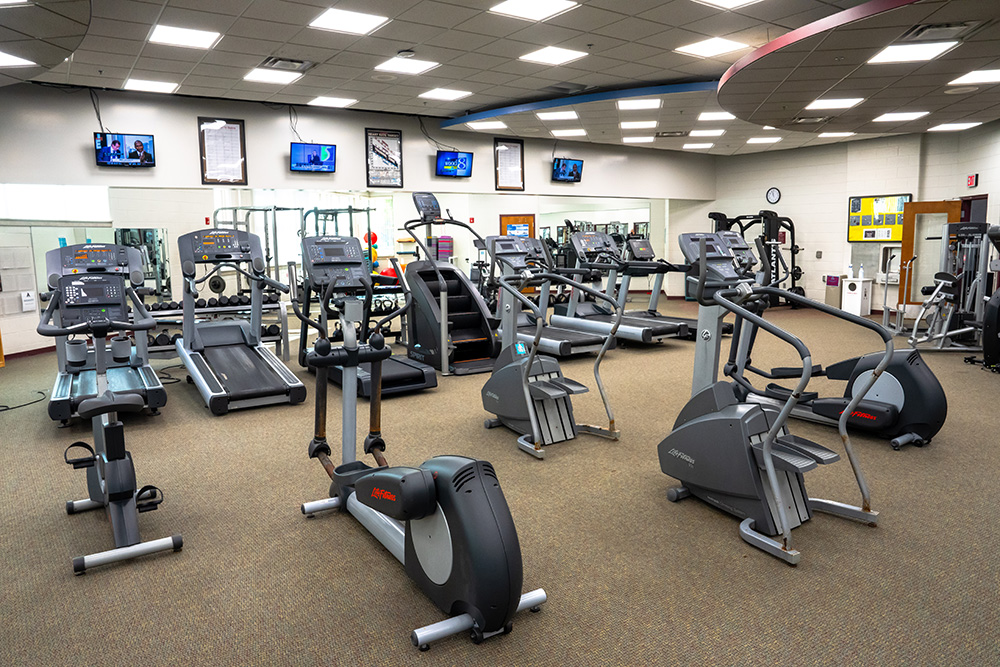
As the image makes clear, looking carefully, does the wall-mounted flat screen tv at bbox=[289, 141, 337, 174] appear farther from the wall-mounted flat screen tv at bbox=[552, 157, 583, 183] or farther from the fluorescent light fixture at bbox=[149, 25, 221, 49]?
the wall-mounted flat screen tv at bbox=[552, 157, 583, 183]

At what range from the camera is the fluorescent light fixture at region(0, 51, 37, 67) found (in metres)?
5.19

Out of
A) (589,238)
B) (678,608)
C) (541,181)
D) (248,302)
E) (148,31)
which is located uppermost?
(148,31)

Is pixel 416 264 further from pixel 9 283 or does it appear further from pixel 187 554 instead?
pixel 9 283

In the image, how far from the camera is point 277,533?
118 inches

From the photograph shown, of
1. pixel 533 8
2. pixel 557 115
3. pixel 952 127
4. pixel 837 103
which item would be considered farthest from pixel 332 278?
pixel 952 127

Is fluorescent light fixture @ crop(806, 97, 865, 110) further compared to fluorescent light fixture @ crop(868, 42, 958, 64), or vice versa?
fluorescent light fixture @ crop(806, 97, 865, 110)

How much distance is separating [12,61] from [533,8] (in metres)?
4.42

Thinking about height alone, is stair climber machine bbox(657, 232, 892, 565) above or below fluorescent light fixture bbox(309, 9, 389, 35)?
below

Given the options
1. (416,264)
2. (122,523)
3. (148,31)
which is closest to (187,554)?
(122,523)

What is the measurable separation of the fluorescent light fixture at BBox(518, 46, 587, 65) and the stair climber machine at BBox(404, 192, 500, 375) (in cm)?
186

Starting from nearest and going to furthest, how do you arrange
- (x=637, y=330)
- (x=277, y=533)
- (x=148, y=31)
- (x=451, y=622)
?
1. (x=451, y=622)
2. (x=277, y=533)
3. (x=148, y=31)
4. (x=637, y=330)

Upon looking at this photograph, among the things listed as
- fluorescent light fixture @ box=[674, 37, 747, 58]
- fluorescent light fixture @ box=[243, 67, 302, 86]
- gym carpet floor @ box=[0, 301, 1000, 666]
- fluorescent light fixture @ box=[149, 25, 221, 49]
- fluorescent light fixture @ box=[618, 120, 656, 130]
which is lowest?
gym carpet floor @ box=[0, 301, 1000, 666]

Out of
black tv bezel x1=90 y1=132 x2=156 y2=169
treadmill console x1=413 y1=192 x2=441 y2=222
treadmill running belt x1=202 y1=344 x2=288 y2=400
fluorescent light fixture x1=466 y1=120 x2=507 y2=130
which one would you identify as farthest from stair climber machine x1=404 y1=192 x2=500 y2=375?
black tv bezel x1=90 y1=132 x2=156 y2=169

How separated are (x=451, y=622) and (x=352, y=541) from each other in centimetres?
90
